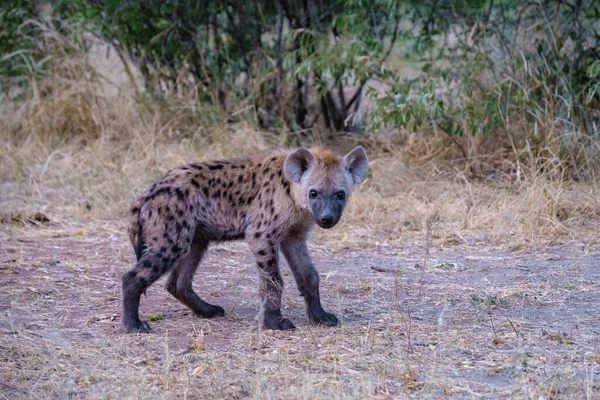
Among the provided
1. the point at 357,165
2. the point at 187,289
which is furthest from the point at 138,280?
the point at 357,165

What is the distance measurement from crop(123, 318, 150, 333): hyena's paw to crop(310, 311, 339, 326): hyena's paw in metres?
0.81

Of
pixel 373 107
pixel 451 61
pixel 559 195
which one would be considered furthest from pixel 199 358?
pixel 451 61

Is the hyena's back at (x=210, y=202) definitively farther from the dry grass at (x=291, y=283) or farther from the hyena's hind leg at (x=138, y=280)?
the dry grass at (x=291, y=283)

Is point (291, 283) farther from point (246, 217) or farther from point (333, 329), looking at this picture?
point (333, 329)

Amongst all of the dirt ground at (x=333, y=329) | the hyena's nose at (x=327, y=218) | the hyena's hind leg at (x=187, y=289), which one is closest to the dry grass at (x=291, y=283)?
the dirt ground at (x=333, y=329)

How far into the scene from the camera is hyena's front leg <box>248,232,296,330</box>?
4148 mm

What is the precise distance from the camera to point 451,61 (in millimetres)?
7438

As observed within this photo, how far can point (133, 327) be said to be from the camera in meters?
4.09

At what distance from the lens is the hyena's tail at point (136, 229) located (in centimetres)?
425

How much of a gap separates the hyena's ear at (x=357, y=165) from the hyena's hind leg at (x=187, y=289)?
850mm

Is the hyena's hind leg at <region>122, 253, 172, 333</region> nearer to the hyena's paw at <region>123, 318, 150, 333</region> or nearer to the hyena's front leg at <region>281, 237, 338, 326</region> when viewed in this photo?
the hyena's paw at <region>123, 318, 150, 333</region>

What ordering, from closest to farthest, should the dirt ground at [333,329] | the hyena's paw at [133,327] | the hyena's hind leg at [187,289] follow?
the dirt ground at [333,329], the hyena's paw at [133,327], the hyena's hind leg at [187,289]

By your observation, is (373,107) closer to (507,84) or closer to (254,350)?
Answer: (507,84)

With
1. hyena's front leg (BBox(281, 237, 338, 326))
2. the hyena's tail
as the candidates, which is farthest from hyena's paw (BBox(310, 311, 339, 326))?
the hyena's tail
